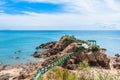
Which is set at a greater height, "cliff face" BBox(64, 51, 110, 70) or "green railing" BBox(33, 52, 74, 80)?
"green railing" BBox(33, 52, 74, 80)

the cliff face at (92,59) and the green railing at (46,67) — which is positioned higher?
the green railing at (46,67)

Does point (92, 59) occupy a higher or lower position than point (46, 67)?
lower

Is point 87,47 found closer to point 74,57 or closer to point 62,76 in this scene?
point 74,57

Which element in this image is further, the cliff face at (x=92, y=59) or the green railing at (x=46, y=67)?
the cliff face at (x=92, y=59)

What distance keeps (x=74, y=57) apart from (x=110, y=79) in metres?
36.3

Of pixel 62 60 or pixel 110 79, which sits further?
pixel 62 60

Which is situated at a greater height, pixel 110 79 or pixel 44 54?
pixel 110 79

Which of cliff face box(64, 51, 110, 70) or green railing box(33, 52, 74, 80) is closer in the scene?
green railing box(33, 52, 74, 80)

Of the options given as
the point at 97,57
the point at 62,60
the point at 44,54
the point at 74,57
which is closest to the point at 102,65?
the point at 97,57

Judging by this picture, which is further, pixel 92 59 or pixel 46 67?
pixel 92 59

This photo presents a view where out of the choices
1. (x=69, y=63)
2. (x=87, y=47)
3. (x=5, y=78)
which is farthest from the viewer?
(x=87, y=47)

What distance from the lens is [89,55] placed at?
49031mm

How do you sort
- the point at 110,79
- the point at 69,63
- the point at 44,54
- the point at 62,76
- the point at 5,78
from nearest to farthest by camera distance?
the point at 110,79, the point at 62,76, the point at 5,78, the point at 69,63, the point at 44,54

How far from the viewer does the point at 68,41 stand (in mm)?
65688
